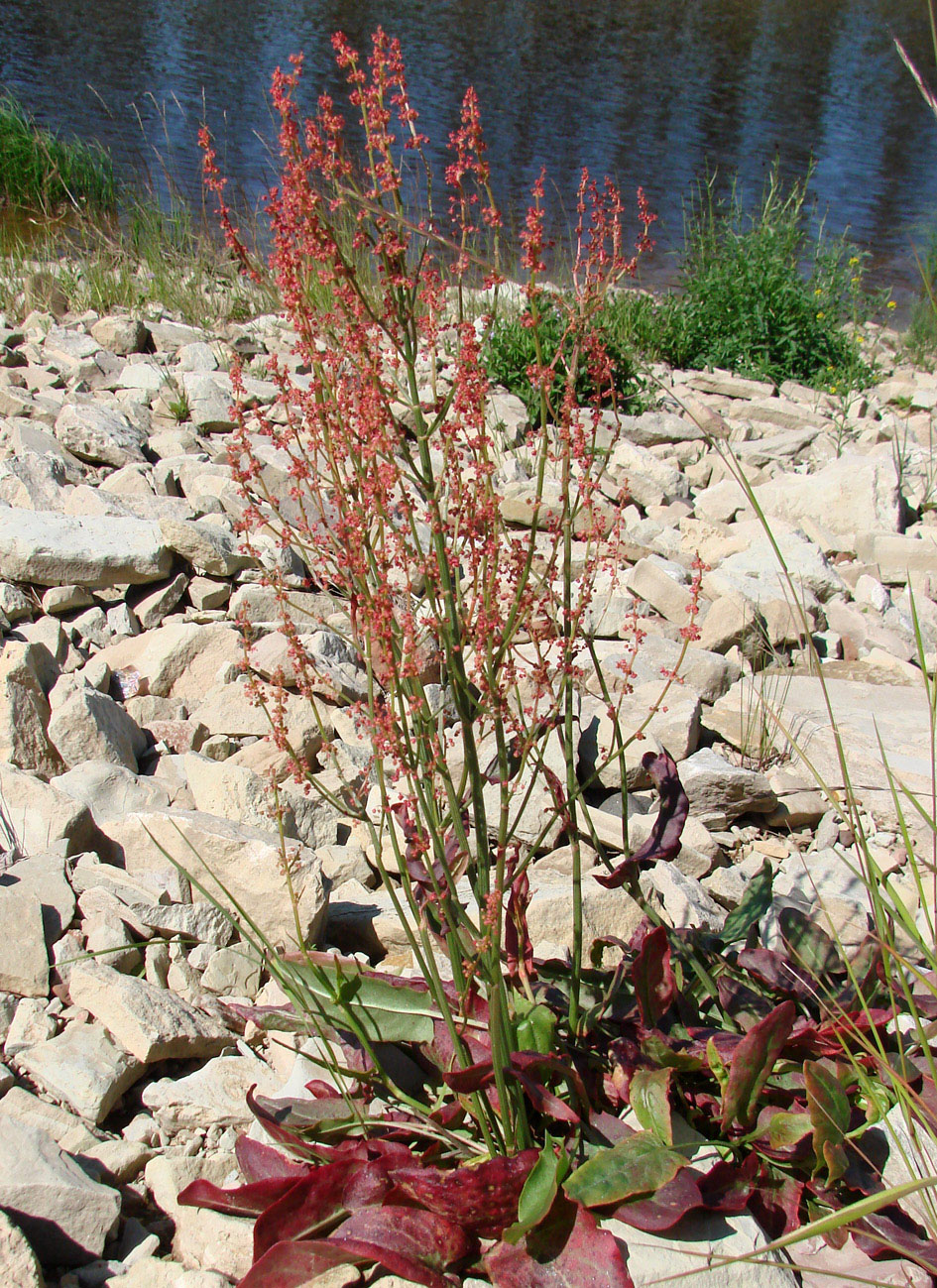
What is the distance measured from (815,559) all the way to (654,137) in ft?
52.2

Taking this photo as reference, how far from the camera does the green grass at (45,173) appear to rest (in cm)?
1014

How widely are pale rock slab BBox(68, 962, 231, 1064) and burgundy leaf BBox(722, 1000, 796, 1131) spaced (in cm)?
95

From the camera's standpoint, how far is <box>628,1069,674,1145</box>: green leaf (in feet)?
5.54

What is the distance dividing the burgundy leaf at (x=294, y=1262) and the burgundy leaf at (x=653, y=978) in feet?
2.00

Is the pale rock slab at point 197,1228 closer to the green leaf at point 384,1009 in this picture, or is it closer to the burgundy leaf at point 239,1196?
the burgundy leaf at point 239,1196

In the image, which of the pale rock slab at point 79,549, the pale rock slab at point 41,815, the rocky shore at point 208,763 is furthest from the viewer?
the pale rock slab at point 79,549

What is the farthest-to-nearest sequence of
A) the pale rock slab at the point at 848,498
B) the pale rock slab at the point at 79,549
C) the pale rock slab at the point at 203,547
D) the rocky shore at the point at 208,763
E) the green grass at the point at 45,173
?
the green grass at the point at 45,173
the pale rock slab at the point at 848,498
the pale rock slab at the point at 203,547
the pale rock slab at the point at 79,549
the rocky shore at the point at 208,763

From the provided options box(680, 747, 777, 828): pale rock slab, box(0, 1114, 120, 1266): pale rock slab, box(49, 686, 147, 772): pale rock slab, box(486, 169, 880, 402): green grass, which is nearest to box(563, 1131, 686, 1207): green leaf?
box(0, 1114, 120, 1266): pale rock slab

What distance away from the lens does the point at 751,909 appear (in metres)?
2.07

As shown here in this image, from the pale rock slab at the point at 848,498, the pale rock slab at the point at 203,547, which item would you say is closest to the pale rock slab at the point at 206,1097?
the pale rock slab at the point at 203,547

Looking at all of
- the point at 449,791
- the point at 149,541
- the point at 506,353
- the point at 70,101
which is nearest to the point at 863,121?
the point at 70,101

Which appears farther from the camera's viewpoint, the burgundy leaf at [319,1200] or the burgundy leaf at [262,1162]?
the burgundy leaf at [262,1162]

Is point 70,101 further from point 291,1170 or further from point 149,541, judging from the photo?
point 291,1170

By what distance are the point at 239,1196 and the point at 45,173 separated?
10.9 m
